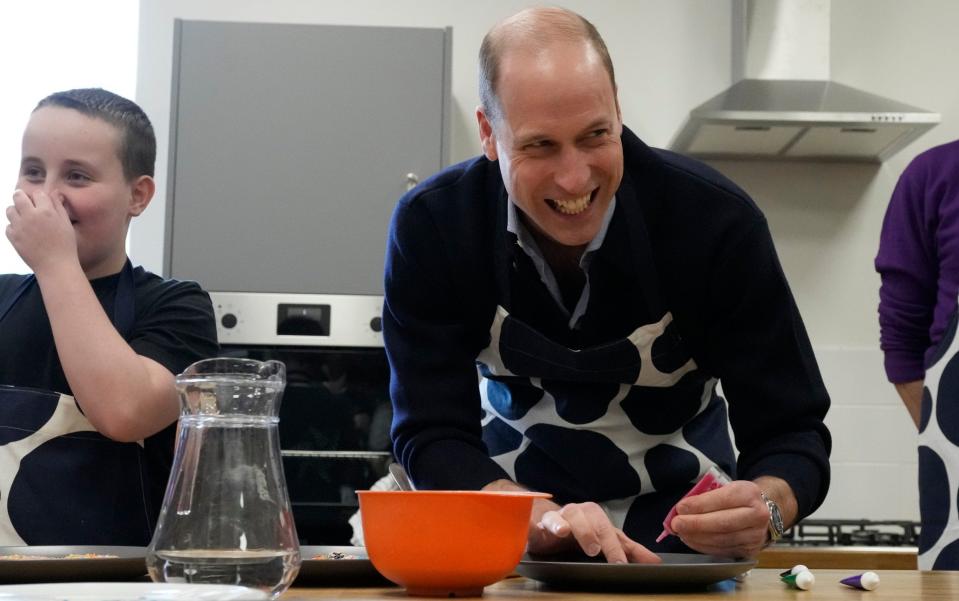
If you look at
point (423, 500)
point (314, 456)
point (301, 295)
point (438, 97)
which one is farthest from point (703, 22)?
point (423, 500)

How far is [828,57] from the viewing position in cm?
315

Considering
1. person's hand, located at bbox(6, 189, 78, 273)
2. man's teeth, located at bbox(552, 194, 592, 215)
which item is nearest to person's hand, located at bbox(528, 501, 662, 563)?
man's teeth, located at bbox(552, 194, 592, 215)

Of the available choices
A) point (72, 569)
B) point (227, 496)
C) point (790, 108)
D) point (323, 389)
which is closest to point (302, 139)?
point (323, 389)

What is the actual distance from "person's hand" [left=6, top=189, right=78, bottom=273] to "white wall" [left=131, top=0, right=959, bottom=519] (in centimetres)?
182

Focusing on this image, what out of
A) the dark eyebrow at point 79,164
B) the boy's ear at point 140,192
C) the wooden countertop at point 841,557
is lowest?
the wooden countertop at point 841,557

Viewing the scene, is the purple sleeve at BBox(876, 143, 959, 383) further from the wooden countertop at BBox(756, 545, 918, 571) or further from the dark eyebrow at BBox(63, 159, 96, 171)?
the dark eyebrow at BBox(63, 159, 96, 171)

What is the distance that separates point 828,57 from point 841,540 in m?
1.29

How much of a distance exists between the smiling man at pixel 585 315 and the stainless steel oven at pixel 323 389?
1.26 metres

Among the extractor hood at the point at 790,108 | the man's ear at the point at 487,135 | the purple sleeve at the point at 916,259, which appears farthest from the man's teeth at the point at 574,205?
the extractor hood at the point at 790,108

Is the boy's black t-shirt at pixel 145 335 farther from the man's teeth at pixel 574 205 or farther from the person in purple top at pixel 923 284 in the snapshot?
the person in purple top at pixel 923 284

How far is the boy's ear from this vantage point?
5.21 feet

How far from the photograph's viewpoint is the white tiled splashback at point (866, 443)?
317 cm

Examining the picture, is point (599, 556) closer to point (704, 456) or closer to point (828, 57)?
point (704, 456)

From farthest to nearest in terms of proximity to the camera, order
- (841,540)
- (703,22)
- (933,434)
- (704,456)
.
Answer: (703,22), (841,540), (933,434), (704,456)
